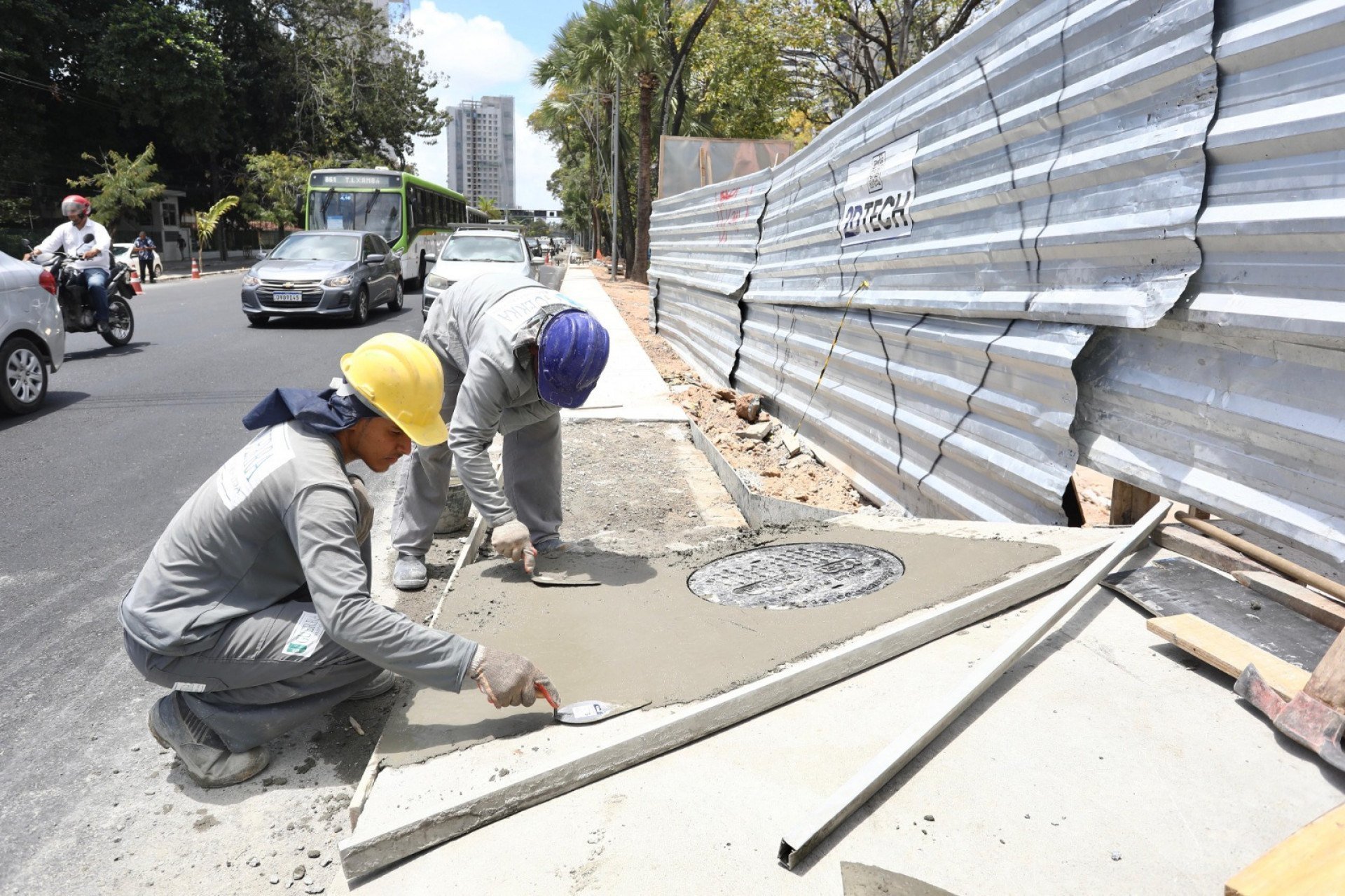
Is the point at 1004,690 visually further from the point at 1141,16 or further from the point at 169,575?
the point at 169,575

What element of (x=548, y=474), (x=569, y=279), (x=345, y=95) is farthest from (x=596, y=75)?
(x=548, y=474)

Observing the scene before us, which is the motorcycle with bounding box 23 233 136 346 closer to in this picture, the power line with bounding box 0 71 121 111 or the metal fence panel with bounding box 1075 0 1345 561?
the metal fence panel with bounding box 1075 0 1345 561

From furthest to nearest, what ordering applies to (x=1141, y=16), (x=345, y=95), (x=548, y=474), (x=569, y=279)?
(x=345, y=95) → (x=569, y=279) → (x=548, y=474) → (x=1141, y=16)

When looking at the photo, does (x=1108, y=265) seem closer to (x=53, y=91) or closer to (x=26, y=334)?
(x=26, y=334)

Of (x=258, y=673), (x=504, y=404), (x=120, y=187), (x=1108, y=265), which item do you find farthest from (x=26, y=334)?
(x=120, y=187)

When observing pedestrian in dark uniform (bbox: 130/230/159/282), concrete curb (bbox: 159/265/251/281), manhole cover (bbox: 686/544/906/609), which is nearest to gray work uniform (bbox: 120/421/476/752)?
manhole cover (bbox: 686/544/906/609)

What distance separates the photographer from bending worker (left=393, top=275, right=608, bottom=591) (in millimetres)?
3494

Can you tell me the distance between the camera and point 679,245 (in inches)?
481

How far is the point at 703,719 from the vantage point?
245cm

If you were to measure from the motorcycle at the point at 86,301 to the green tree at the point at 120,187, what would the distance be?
21326 millimetres

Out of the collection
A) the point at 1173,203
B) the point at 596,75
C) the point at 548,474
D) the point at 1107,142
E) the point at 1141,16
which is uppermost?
the point at 596,75

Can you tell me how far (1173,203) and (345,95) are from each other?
4303cm

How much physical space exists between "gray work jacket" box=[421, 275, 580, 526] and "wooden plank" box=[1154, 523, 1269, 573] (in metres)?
2.40

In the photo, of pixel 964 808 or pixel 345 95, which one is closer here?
pixel 964 808
